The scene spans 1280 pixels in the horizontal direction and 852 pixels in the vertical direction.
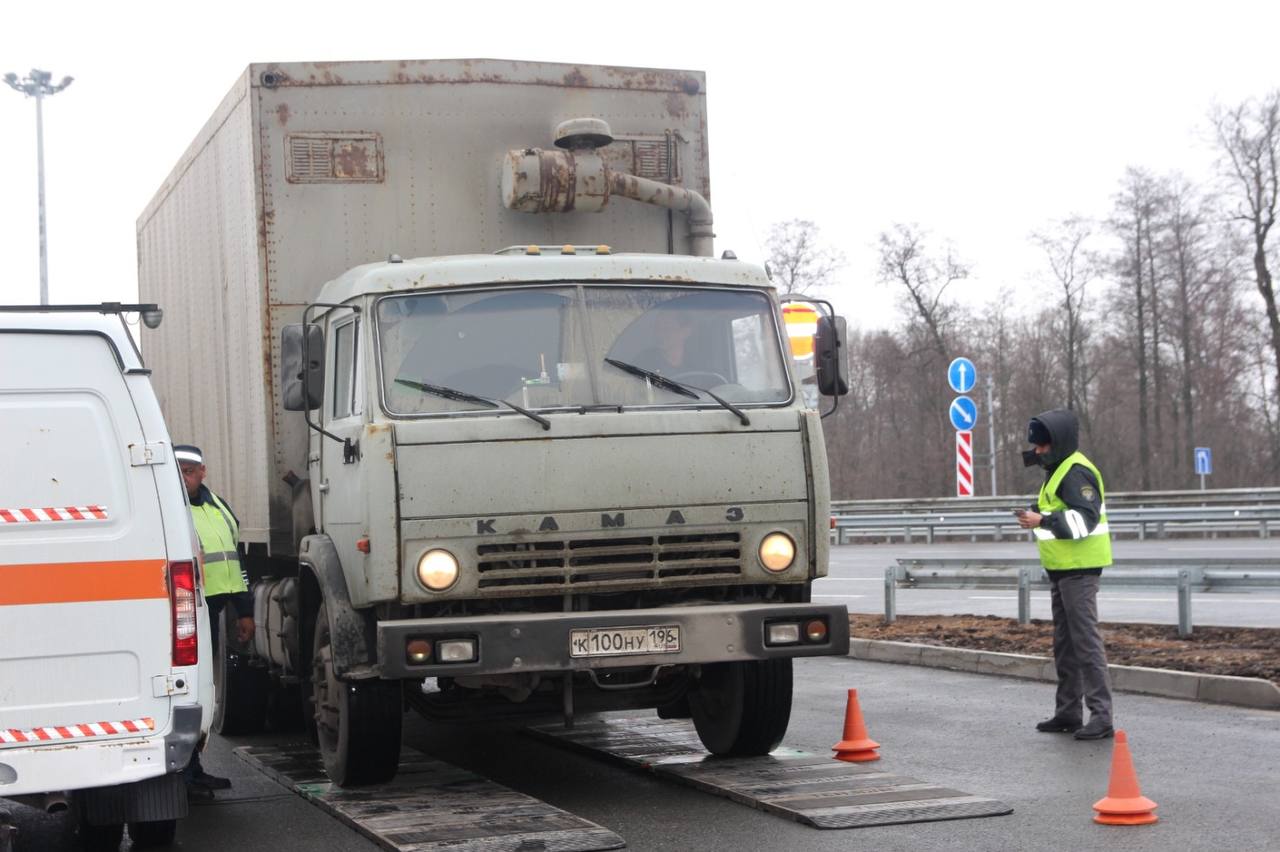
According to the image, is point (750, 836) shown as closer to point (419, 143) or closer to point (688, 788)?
point (688, 788)

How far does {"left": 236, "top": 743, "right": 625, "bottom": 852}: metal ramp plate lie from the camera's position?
7422mm

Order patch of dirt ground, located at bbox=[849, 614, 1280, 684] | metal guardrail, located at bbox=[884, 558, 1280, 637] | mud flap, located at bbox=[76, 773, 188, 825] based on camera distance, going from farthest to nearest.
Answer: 1. metal guardrail, located at bbox=[884, 558, 1280, 637]
2. patch of dirt ground, located at bbox=[849, 614, 1280, 684]
3. mud flap, located at bbox=[76, 773, 188, 825]

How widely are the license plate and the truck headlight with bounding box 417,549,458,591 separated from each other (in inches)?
24.6

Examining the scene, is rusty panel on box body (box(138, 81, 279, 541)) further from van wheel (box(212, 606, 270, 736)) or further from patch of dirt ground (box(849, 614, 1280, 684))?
patch of dirt ground (box(849, 614, 1280, 684))

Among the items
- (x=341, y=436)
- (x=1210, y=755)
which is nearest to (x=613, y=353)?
(x=341, y=436)

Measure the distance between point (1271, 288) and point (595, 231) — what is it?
1480 inches

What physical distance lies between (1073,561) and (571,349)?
137 inches

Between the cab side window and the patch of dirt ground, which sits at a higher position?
the cab side window

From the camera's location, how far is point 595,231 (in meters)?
10.2

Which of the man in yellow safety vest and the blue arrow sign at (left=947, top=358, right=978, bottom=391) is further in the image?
the blue arrow sign at (left=947, top=358, right=978, bottom=391)

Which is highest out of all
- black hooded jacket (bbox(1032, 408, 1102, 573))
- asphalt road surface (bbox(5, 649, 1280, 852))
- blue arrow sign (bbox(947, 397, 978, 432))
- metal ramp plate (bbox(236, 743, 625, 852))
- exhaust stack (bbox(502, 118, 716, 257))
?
exhaust stack (bbox(502, 118, 716, 257))

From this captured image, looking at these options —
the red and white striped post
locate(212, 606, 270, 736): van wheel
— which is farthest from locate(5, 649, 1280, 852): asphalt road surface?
the red and white striped post

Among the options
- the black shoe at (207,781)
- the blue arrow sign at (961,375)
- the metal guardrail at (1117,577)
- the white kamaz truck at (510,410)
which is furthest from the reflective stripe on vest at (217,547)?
the blue arrow sign at (961,375)

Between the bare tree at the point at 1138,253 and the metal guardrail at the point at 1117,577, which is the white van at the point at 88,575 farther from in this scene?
the bare tree at the point at 1138,253
